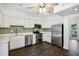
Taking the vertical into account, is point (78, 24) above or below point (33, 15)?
below

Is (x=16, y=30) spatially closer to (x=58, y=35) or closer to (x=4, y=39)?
(x=4, y=39)

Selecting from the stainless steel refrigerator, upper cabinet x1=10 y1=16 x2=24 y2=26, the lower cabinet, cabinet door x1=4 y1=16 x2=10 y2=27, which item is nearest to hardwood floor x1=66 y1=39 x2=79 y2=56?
the stainless steel refrigerator

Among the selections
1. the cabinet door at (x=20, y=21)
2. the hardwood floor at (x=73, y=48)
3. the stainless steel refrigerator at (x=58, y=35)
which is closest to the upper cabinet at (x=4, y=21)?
the cabinet door at (x=20, y=21)

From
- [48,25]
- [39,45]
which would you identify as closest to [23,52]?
[39,45]

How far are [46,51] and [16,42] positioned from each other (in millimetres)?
451

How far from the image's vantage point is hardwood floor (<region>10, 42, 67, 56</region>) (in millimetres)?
1182

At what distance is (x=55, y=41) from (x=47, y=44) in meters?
0.18

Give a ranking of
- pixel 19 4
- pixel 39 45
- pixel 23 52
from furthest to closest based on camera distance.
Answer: pixel 39 45
pixel 23 52
pixel 19 4

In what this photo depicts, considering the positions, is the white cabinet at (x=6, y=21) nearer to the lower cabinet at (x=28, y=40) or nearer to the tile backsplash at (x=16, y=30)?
the tile backsplash at (x=16, y=30)

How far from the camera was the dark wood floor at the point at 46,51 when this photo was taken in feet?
3.87

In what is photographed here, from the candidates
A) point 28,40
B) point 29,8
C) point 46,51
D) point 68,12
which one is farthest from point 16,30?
point 68,12

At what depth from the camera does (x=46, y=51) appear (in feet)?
4.10

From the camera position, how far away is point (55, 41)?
54.6 inches

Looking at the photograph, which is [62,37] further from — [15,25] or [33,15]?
[15,25]
